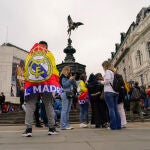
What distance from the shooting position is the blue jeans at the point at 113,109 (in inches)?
237

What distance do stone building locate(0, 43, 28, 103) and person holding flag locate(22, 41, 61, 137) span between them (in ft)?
129

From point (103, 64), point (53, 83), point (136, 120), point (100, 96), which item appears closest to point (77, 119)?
point (136, 120)

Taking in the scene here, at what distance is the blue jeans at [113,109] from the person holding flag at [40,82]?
164 centimetres

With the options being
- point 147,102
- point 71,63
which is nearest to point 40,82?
point 147,102

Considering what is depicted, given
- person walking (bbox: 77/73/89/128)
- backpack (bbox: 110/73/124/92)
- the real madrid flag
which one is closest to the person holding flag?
the real madrid flag

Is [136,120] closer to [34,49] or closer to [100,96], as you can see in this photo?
[100,96]

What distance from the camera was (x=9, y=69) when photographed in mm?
47156

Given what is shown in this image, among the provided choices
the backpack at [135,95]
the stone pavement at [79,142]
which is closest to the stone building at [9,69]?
the backpack at [135,95]

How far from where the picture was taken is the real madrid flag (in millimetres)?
4945

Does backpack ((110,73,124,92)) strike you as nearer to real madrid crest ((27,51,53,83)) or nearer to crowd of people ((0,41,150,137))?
crowd of people ((0,41,150,137))

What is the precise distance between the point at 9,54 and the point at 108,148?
47.9 metres

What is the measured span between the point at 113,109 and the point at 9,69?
43485mm

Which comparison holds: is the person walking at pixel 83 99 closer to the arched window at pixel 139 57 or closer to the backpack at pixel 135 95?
the backpack at pixel 135 95

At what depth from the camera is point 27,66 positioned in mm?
5090
